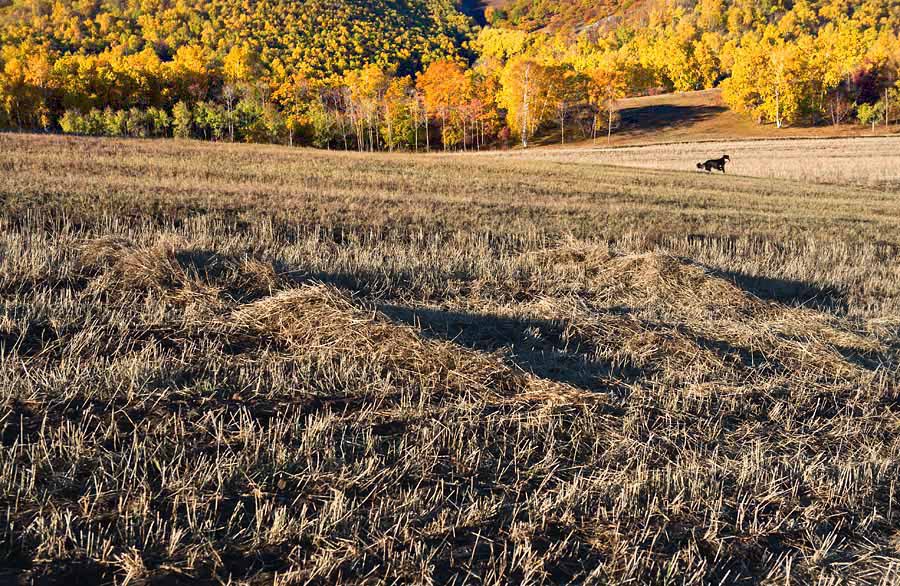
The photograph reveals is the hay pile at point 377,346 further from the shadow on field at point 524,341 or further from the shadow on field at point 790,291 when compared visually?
the shadow on field at point 790,291

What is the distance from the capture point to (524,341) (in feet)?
17.3

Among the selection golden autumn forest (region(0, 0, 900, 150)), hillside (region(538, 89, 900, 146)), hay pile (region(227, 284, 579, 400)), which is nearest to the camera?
hay pile (region(227, 284, 579, 400))

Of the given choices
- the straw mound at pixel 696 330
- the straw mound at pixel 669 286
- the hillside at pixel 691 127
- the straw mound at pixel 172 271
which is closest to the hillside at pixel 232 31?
the hillside at pixel 691 127

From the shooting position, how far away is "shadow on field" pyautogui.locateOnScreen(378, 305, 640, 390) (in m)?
4.55

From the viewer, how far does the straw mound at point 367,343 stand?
417 centimetres

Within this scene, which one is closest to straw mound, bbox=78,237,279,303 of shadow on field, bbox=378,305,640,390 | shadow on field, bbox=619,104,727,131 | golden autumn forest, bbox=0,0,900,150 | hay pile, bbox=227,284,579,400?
hay pile, bbox=227,284,579,400

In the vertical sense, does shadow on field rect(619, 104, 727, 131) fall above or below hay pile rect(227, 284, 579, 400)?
above

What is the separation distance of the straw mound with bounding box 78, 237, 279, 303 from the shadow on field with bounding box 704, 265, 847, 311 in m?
6.04

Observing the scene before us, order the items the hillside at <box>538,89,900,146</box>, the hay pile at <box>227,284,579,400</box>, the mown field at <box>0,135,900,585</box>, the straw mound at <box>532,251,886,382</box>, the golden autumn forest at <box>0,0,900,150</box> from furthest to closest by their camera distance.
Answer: the hillside at <box>538,89,900,146</box>, the golden autumn forest at <box>0,0,900,150</box>, the straw mound at <box>532,251,886,382</box>, the hay pile at <box>227,284,579,400</box>, the mown field at <box>0,135,900,585</box>

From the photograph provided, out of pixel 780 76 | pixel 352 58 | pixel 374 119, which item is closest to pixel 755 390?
pixel 374 119

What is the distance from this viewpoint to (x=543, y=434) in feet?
11.8

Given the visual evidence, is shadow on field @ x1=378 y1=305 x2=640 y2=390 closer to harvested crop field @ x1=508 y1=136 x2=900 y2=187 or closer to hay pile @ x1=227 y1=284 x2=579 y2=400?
hay pile @ x1=227 y1=284 x2=579 y2=400

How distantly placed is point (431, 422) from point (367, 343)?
1130 millimetres

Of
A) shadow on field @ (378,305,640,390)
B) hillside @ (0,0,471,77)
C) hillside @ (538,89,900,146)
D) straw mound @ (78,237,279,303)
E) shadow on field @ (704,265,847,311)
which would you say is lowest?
shadow on field @ (704,265,847,311)
